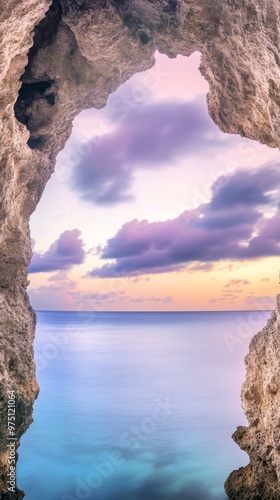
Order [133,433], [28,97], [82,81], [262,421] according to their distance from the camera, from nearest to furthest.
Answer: [262,421] < [28,97] < [82,81] < [133,433]

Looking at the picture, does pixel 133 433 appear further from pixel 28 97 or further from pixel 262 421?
pixel 28 97

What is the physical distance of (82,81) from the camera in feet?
20.7

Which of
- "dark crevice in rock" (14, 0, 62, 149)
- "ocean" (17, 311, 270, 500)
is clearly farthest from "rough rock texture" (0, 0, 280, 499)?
"ocean" (17, 311, 270, 500)

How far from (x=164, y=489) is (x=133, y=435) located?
11.7 ft

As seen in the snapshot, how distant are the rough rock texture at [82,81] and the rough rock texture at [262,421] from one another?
41 millimetres

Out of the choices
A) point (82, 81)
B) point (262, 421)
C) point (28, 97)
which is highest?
point (82, 81)

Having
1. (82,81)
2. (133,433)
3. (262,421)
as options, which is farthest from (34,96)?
(133,433)

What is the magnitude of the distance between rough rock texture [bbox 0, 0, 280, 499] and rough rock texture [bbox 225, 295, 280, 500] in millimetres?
41

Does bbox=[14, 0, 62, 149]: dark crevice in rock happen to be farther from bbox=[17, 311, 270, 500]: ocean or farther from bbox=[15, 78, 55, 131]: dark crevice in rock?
bbox=[17, 311, 270, 500]: ocean

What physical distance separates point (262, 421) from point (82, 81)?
223 inches

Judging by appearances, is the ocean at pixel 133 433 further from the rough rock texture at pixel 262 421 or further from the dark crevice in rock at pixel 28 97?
the dark crevice in rock at pixel 28 97

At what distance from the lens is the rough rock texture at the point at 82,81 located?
4371mm

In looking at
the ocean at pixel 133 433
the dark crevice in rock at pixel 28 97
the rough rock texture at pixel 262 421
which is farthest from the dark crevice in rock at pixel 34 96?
the ocean at pixel 133 433

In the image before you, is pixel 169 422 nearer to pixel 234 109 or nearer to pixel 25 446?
pixel 25 446
